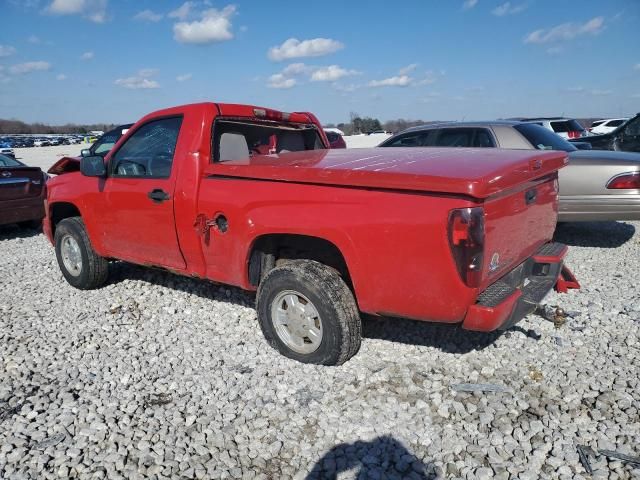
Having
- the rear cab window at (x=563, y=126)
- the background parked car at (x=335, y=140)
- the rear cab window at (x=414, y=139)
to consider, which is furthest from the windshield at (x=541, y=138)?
the background parked car at (x=335, y=140)

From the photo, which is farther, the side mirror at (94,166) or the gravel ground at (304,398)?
the side mirror at (94,166)

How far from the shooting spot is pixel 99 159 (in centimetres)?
439

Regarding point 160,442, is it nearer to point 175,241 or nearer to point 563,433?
point 175,241

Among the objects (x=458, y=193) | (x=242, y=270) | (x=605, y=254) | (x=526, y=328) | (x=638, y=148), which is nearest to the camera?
(x=458, y=193)

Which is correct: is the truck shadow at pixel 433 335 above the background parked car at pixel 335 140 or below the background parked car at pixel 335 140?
below

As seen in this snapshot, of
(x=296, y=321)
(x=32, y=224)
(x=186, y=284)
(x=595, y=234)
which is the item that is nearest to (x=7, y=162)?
(x=32, y=224)

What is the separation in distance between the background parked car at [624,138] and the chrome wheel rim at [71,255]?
380 inches

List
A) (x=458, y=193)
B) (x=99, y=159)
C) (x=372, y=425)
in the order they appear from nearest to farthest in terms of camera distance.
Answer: (x=458, y=193), (x=372, y=425), (x=99, y=159)

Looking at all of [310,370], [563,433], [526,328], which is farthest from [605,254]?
[310,370]

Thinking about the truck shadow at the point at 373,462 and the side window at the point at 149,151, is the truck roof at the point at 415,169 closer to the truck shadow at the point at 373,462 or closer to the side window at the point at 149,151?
the side window at the point at 149,151

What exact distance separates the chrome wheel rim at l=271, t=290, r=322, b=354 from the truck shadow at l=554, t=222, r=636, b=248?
462cm

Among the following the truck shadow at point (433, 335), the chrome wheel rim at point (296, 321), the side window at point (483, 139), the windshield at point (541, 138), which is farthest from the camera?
the side window at point (483, 139)

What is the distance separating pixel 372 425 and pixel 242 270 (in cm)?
143

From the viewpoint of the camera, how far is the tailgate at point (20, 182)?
7.65m
